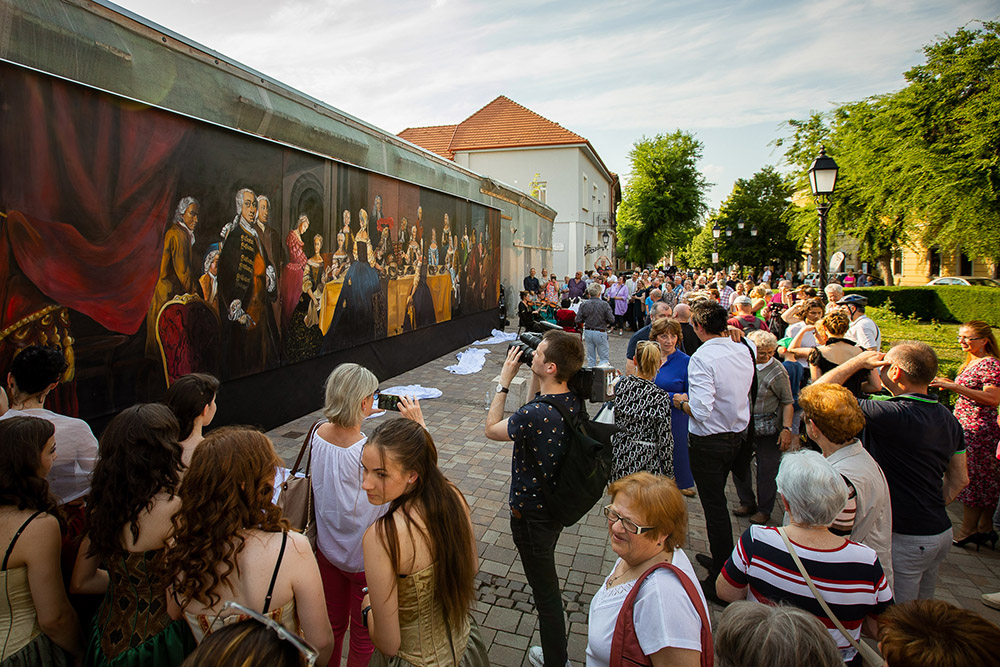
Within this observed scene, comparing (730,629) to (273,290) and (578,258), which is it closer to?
(273,290)

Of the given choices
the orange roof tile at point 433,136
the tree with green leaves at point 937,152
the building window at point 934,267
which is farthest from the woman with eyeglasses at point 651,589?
the building window at point 934,267

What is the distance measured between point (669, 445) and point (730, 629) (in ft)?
10.4

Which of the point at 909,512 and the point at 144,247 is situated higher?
the point at 144,247

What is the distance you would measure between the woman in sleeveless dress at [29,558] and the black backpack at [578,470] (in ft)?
6.66

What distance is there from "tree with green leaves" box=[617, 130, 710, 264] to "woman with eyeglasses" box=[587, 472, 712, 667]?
153ft

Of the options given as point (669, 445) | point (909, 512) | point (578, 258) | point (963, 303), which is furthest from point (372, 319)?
point (578, 258)

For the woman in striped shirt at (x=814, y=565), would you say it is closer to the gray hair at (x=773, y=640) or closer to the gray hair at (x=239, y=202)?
the gray hair at (x=773, y=640)

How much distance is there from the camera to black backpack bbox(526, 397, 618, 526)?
2.63 meters

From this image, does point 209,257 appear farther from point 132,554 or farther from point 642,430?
point 642,430

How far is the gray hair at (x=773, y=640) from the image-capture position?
4.54 feet

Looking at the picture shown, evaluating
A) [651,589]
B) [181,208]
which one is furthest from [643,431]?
[181,208]

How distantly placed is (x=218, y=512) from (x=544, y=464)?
1.47 metres

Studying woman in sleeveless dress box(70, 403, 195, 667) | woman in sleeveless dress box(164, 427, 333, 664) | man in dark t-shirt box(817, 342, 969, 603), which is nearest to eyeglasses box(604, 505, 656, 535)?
woman in sleeveless dress box(164, 427, 333, 664)

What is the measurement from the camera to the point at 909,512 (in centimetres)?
296
